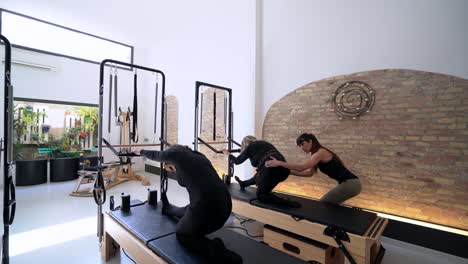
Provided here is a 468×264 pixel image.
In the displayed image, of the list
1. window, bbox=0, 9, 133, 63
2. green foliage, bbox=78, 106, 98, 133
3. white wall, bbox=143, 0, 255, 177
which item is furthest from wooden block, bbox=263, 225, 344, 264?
window, bbox=0, 9, 133, 63

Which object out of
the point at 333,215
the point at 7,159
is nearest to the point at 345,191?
the point at 333,215

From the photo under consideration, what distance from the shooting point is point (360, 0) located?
3.28 m

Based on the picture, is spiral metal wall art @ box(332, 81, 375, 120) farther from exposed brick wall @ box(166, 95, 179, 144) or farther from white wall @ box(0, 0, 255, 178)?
exposed brick wall @ box(166, 95, 179, 144)

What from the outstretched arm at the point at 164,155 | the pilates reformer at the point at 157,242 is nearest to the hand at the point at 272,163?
the pilates reformer at the point at 157,242

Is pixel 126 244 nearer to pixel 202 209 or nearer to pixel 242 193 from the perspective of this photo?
pixel 202 209

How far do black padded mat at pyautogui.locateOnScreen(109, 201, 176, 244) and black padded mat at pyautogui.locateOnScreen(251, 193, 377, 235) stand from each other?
105 cm

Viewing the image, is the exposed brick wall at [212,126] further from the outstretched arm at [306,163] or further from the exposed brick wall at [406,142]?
the outstretched arm at [306,163]

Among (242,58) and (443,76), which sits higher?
(242,58)

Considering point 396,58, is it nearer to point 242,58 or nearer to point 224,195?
point 242,58

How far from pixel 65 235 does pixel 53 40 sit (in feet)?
16.4

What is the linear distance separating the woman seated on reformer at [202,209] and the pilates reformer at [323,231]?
3.07 feet

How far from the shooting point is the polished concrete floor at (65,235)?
233 centimetres

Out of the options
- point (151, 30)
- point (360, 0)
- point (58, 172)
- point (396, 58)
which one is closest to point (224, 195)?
point (396, 58)

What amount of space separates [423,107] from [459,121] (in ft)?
1.17
